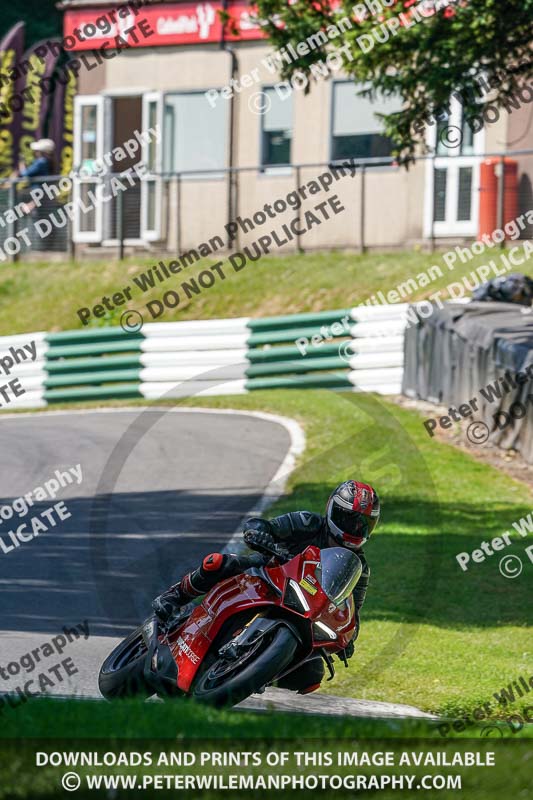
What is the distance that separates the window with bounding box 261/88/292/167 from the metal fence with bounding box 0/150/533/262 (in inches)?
21.5

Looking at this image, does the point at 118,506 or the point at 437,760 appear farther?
the point at 118,506

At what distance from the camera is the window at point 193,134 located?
27.5 meters

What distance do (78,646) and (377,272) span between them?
51.5 ft

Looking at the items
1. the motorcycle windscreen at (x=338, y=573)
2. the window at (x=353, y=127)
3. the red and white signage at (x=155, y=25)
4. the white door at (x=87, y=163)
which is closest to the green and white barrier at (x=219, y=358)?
the window at (x=353, y=127)

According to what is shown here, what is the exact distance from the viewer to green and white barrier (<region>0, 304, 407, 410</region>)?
18.6m

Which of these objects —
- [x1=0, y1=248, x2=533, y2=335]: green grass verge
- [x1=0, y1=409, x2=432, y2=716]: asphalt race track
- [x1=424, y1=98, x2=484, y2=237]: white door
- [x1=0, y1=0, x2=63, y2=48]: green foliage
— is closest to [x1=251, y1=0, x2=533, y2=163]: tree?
[x1=0, y1=409, x2=432, y2=716]: asphalt race track

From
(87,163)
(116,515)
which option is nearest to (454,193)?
(87,163)

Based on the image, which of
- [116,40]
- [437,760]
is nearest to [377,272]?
[116,40]

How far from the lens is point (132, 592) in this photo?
33.1 ft

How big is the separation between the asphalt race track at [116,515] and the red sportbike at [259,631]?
652 millimetres

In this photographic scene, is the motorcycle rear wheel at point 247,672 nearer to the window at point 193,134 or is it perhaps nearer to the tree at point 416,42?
the tree at point 416,42

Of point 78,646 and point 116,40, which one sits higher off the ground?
point 116,40

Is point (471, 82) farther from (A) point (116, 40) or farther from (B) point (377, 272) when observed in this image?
(A) point (116, 40)

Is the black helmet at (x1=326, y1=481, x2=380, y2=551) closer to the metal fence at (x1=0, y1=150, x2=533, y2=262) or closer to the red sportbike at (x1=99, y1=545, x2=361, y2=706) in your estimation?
the red sportbike at (x1=99, y1=545, x2=361, y2=706)
